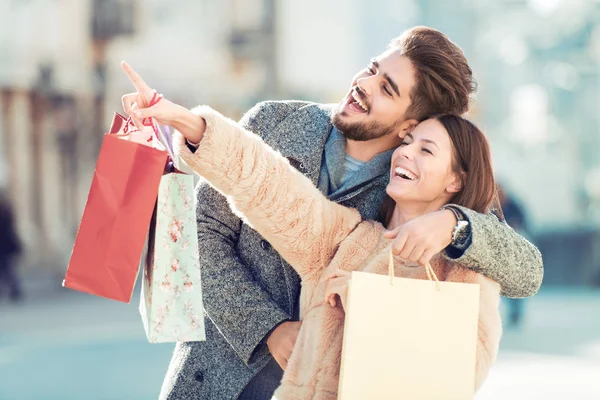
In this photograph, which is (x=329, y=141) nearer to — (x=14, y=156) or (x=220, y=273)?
(x=220, y=273)

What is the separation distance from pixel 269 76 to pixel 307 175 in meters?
23.9

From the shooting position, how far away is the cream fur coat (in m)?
3.13

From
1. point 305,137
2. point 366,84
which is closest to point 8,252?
point 305,137

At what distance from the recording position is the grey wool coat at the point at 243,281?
3.53 metres

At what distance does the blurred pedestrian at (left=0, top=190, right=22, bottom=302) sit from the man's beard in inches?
608

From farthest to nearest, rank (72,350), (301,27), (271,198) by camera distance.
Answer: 1. (301,27)
2. (72,350)
3. (271,198)

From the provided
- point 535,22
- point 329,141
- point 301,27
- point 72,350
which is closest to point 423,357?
point 329,141

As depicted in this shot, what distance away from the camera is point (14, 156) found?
72.7 feet

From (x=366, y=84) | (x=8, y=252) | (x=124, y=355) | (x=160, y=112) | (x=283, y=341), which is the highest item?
(x=160, y=112)

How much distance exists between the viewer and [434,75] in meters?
3.71

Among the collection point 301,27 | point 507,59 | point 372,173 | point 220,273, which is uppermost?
point 372,173

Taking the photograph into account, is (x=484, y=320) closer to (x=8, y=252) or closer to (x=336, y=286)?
(x=336, y=286)

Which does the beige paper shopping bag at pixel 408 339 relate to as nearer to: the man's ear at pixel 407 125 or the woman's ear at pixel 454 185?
the woman's ear at pixel 454 185

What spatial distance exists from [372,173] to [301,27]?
2532cm
